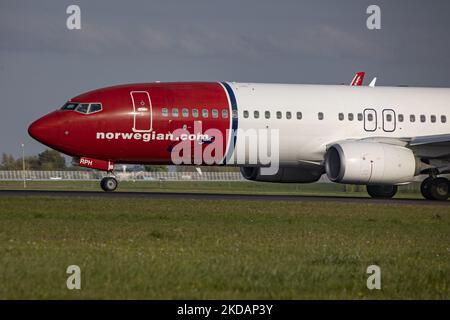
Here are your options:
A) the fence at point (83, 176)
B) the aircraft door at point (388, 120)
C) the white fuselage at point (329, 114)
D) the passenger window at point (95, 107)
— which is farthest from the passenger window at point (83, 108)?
the fence at point (83, 176)

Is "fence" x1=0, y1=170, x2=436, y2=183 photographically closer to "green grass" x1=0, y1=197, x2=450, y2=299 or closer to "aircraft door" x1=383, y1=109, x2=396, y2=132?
"aircraft door" x1=383, y1=109, x2=396, y2=132

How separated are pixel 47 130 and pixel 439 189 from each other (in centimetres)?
1381

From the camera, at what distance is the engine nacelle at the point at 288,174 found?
34.9 meters

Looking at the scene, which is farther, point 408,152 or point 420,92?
point 420,92

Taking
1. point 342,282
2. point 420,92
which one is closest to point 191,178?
point 420,92

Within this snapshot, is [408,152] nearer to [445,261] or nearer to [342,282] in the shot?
[445,261]

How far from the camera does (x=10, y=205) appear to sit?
79.4 ft

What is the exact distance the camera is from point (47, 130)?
101 feet

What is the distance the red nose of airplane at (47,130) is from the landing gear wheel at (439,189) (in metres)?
13.2

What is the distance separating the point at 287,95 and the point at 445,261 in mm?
18395

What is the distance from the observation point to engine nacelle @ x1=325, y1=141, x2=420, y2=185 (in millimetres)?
31000

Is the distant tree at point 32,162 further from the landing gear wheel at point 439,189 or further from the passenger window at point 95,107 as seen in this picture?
the landing gear wheel at point 439,189

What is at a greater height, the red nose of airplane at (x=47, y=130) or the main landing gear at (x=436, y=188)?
the red nose of airplane at (x=47, y=130)
